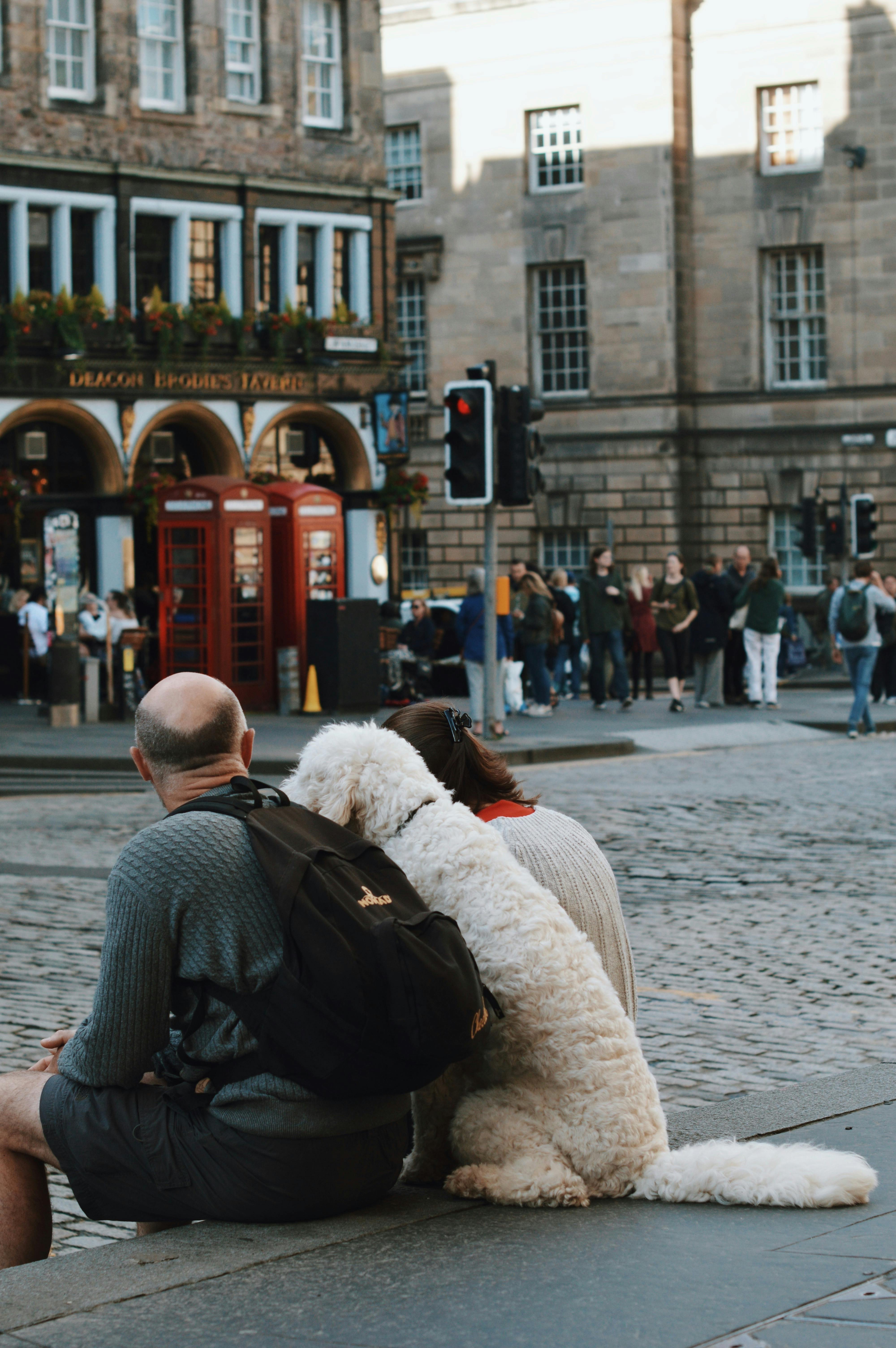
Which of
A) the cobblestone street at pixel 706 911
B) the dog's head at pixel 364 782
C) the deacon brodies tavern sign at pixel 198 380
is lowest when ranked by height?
the cobblestone street at pixel 706 911

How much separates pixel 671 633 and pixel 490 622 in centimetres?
581

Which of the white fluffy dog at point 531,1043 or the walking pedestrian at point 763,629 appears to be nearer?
the white fluffy dog at point 531,1043

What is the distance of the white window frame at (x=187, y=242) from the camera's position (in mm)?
29969

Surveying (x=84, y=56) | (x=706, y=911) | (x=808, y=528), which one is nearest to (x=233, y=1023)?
(x=706, y=911)

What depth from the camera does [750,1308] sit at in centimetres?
327

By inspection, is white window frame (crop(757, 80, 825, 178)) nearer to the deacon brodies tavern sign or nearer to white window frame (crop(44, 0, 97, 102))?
the deacon brodies tavern sign

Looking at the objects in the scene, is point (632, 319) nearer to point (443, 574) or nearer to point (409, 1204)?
point (443, 574)

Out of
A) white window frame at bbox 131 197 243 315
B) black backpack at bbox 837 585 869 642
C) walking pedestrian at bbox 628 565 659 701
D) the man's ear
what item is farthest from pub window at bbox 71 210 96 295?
the man's ear

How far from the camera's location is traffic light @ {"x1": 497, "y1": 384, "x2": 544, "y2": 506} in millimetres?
17188

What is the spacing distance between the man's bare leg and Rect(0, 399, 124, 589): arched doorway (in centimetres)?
2488

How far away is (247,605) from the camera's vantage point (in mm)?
23109

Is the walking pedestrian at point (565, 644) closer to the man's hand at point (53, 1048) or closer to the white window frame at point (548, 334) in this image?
the white window frame at point (548, 334)

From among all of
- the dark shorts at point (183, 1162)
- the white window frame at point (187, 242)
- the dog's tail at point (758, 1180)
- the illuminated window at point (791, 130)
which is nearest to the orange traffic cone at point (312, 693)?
the white window frame at point (187, 242)

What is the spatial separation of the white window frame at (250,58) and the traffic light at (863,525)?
→ 11875 mm
